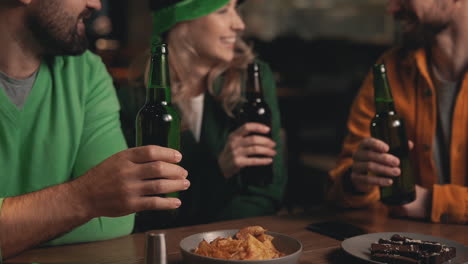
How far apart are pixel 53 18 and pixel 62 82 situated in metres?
0.20

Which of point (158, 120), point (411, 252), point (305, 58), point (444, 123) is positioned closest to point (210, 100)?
point (444, 123)

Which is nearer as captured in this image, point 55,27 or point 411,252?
point 411,252

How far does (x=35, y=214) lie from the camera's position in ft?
3.82

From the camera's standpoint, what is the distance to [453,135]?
70.9 inches

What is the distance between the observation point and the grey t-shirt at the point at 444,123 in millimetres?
1852

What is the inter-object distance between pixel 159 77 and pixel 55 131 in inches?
23.0

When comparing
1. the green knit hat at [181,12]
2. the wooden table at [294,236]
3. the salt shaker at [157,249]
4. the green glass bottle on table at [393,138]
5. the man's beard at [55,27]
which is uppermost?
the green knit hat at [181,12]

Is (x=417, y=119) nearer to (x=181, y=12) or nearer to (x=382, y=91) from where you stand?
(x=382, y=91)

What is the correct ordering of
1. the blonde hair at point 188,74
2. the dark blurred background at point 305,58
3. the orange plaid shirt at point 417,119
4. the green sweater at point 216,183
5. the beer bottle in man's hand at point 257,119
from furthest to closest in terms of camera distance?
the dark blurred background at point 305,58 → the blonde hair at point 188,74 → the green sweater at point 216,183 → the orange plaid shirt at point 417,119 → the beer bottle in man's hand at point 257,119

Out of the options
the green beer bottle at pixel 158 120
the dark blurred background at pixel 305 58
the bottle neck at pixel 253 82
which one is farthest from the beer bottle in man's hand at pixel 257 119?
the dark blurred background at pixel 305 58

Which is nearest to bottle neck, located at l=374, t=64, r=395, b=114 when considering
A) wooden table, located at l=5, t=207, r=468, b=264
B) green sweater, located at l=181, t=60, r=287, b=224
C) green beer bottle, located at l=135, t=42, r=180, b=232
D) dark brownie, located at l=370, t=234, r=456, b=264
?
wooden table, located at l=5, t=207, r=468, b=264

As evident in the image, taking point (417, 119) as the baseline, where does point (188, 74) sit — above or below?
above

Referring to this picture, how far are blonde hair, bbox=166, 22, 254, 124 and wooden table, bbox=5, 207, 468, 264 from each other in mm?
738

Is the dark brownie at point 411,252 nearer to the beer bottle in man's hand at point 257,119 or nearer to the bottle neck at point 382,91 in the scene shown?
the bottle neck at point 382,91
